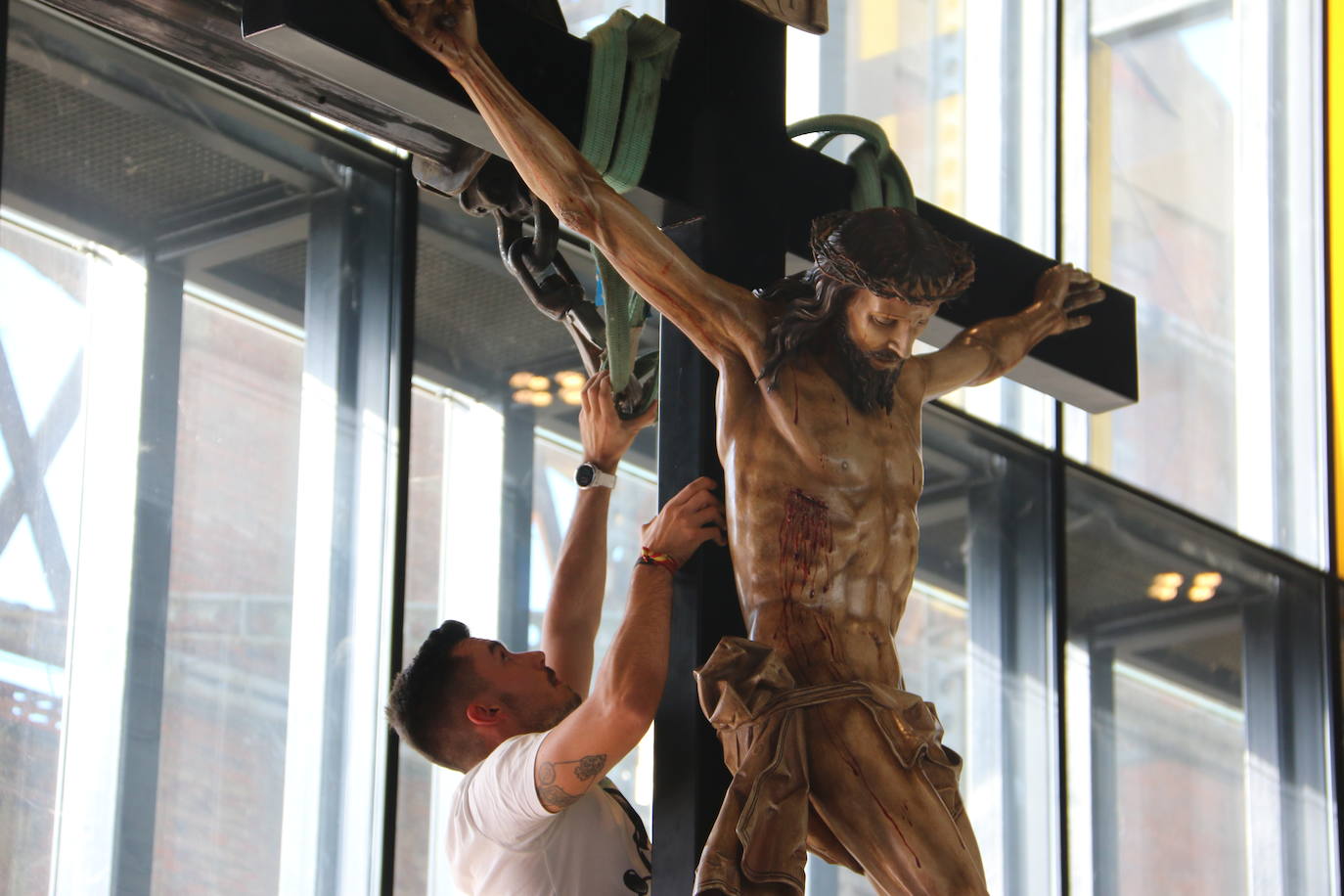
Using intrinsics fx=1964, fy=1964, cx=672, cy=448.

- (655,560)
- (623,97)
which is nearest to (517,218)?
(623,97)

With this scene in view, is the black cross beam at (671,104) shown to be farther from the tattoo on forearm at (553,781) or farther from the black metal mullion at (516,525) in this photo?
the black metal mullion at (516,525)

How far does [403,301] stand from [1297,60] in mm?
3362

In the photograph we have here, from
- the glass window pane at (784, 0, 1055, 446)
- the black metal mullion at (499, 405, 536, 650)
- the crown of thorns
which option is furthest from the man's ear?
the glass window pane at (784, 0, 1055, 446)

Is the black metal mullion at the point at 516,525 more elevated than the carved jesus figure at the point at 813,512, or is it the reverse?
the black metal mullion at the point at 516,525

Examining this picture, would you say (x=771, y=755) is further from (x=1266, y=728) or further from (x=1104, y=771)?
(x=1266, y=728)

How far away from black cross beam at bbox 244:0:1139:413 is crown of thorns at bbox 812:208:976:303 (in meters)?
0.14

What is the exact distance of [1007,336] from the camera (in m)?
1.97

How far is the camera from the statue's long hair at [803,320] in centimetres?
164

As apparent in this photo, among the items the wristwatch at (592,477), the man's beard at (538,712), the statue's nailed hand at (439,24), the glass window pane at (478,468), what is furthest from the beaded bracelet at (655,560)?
the glass window pane at (478,468)

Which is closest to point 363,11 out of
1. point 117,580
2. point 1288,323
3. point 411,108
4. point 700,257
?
point 411,108

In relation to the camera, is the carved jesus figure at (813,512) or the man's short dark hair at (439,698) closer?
the carved jesus figure at (813,512)

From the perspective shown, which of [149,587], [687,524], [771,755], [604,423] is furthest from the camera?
[149,587]

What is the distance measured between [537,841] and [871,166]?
77 centimetres

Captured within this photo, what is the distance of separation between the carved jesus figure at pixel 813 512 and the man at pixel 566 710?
78mm
